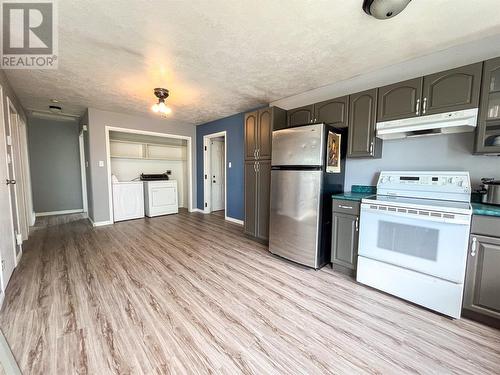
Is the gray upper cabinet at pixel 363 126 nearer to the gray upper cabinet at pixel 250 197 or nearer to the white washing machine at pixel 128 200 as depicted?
the gray upper cabinet at pixel 250 197

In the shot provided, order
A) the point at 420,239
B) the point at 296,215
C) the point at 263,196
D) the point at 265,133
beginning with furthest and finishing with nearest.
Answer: the point at 263,196, the point at 265,133, the point at 296,215, the point at 420,239

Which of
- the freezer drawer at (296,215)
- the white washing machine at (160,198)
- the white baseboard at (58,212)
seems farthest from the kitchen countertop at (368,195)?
the white baseboard at (58,212)

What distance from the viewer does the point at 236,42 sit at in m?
1.93

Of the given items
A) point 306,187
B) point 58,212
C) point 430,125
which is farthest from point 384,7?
point 58,212

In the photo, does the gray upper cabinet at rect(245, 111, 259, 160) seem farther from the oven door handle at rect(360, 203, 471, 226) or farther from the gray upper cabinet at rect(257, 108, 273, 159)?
the oven door handle at rect(360, 203, 471, 226)

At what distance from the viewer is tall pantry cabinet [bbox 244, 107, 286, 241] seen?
3.09 meters

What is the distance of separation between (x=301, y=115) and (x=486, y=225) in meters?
2.22

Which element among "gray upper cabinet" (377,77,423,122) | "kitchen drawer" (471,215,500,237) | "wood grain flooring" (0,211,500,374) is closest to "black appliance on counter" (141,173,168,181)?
"wood grain flooring" (0,211,500,374)

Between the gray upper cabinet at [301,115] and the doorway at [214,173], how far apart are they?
2582mm

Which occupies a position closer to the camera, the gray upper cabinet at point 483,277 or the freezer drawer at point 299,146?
the gray upper cabinet at point 483,277

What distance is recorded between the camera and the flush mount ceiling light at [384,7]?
141 centimetres

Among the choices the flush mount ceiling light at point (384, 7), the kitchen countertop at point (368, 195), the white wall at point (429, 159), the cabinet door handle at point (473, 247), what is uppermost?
the flush mount ceiling light at point (384, 7)

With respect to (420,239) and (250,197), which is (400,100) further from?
(250,197)

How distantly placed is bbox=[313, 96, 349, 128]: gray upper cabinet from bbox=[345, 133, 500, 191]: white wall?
56cm
